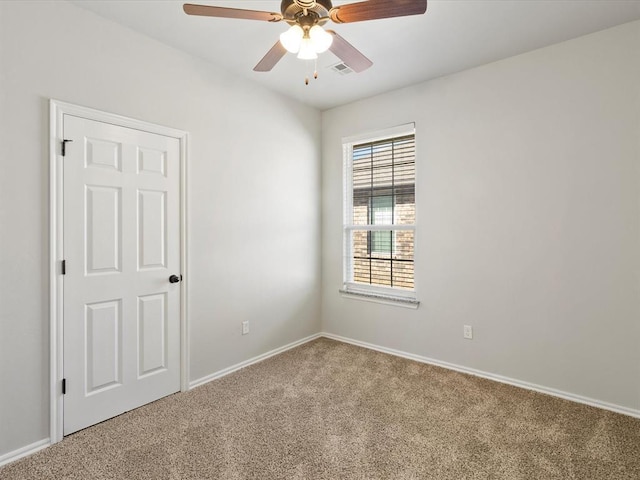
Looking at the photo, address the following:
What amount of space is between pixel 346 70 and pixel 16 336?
3.04 metres

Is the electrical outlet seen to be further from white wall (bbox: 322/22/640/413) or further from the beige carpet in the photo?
the beige carpet

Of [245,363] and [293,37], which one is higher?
[293,37]

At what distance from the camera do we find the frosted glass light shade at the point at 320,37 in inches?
67.8

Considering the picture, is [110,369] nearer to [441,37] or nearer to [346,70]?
[346,70]

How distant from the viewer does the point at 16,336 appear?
1.98 meters

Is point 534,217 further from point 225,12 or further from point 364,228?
point 225,12

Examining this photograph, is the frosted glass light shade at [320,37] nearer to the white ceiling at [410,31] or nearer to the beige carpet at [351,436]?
the white ceiling at [410,31]

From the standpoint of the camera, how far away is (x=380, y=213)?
12.4ft

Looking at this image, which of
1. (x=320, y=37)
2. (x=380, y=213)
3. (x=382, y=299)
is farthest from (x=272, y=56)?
(x=382, y=299)

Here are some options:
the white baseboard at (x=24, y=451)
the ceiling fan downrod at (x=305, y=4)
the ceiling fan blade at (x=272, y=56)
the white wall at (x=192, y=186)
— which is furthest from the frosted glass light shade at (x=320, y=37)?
the white baseboard at (x=24, y=451)

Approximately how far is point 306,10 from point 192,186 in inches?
65.4

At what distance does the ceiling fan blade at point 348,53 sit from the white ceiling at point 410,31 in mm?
425

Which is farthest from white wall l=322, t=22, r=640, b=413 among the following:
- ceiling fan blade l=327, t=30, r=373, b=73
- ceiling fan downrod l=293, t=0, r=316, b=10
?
ceiling fan downrod l=293, t=0, r=316, b=10

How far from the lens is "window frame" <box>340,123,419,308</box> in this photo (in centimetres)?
349
